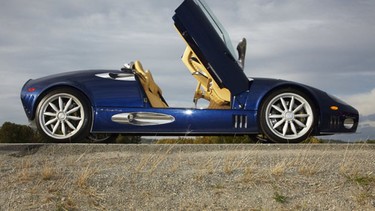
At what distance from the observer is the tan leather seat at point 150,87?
701 cm

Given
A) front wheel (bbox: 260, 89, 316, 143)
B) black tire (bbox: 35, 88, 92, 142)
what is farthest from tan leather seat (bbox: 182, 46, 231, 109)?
black tire (bbox: 35, 88, 92, 142)

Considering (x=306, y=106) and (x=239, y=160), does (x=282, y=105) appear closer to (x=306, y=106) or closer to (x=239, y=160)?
(x=306, y=106)

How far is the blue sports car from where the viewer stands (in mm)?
6793

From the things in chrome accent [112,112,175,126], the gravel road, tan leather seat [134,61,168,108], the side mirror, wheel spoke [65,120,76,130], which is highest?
the side mirror

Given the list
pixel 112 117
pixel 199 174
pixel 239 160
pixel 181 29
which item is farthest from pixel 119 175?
pixel 181 29

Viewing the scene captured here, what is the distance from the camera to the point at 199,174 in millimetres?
4758

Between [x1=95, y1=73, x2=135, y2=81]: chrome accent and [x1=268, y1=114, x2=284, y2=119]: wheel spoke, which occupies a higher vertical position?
[x1=95, y1=73, x2=135, y2=81]: chrome accent

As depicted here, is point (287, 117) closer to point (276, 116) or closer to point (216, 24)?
point (276, 116)

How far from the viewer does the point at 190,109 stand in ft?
22.6

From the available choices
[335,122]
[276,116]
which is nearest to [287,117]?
Result: [276,116]

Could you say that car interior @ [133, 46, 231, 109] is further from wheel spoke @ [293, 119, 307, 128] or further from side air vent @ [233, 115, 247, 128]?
wheel spoke @ [293, 119, 307, 128]

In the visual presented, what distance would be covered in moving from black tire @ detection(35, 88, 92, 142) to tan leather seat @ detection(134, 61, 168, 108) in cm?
A: 86

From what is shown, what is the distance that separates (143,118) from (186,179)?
2.26 m

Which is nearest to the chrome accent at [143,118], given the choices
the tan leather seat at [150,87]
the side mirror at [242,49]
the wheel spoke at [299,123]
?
the tan leather seat at [150,87]
